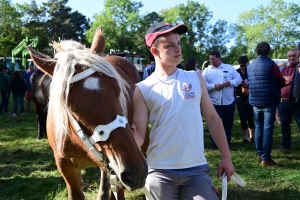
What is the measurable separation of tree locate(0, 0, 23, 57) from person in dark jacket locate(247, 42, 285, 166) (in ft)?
139

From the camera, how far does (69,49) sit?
2.51 meters

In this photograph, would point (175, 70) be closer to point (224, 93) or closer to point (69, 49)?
point (69, 49)

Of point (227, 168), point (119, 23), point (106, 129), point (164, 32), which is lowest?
point (227, 168)

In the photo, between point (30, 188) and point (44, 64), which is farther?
point (30, 188)

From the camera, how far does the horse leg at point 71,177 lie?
2.95 meters

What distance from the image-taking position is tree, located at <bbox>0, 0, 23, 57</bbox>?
41625 millimetres

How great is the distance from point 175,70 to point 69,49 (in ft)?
3.05

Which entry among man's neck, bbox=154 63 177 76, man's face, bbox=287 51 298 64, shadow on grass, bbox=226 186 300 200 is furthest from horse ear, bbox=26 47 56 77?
man's face, bbox=287 51 298 64

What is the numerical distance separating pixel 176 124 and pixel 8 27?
53068 millimetres

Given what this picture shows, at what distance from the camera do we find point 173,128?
6.81ft

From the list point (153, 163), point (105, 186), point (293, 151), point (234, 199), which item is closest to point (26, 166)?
point (105, 186)

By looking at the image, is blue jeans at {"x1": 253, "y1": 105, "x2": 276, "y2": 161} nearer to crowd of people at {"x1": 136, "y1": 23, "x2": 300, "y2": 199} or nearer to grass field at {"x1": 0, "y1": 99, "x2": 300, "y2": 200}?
grass field at {"x1": 0, "y1": 99, "x2": 300, "y2": 200}

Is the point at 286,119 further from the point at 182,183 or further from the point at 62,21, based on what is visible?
the point at 62,21

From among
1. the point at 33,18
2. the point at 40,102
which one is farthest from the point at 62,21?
the point at 40,102
